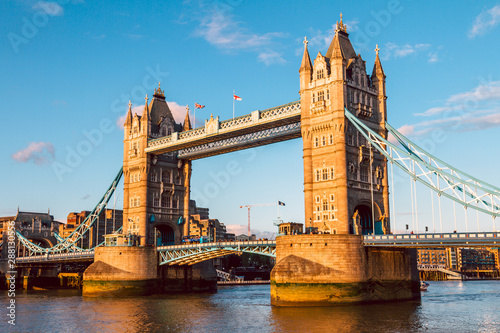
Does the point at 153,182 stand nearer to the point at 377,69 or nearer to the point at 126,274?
the point at 126,274

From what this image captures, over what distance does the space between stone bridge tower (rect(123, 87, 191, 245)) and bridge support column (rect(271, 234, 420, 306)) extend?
116 feet

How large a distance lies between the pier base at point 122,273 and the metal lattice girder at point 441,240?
3647 cm

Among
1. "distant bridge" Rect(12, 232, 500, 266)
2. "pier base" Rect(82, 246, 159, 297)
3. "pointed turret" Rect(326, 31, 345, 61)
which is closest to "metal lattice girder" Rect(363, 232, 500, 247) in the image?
"distant bridge" Rect(12, 232, 500, 266)

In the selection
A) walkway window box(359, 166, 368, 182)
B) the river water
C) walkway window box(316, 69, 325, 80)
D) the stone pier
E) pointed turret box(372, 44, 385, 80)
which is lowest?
the river water

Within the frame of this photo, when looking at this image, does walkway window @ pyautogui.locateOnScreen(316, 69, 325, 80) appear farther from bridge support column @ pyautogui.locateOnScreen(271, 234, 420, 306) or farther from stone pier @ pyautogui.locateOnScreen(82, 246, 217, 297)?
stone pier @ pyautogui.locateOnScreen(82, 246, 217, 297)

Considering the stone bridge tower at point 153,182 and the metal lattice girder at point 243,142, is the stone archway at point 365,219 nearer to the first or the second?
the metal lattice girder at point 243,142

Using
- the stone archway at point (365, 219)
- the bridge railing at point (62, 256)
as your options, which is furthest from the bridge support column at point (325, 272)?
the bridge railing at point (62, 256)

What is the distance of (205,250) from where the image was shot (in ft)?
256

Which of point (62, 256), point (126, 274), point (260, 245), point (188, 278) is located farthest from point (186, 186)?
point (260, 245)

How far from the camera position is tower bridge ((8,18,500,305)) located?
5847cm

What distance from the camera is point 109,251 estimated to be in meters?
83.2

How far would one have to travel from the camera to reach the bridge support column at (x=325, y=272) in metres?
57.8

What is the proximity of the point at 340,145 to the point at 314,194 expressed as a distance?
681cm

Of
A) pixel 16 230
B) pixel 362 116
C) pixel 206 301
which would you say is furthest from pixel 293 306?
pixel 16 230
